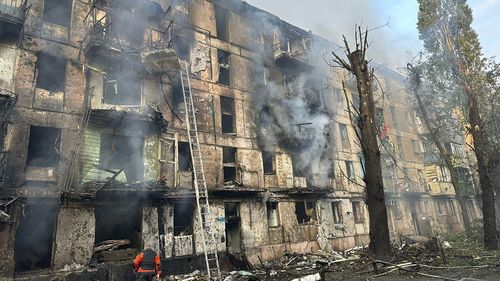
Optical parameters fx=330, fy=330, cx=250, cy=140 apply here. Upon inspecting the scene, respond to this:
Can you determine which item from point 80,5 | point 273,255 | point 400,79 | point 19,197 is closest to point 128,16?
point 80,5

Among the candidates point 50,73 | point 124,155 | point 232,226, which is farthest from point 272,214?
point 50,73

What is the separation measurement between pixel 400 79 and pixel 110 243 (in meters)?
31.2

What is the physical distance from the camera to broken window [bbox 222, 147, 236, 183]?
18000mm

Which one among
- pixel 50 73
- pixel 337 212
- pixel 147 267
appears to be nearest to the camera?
pixel 147 267

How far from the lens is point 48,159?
12688 millimetres

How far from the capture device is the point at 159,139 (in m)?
15.5

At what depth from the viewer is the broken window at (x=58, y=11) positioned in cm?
1402

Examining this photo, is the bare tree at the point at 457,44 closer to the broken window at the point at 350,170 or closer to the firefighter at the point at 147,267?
the broken window at the point at 350,170

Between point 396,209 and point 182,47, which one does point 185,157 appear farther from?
point 396,209

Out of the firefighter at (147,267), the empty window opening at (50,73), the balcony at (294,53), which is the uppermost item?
the balcony at (294,53)

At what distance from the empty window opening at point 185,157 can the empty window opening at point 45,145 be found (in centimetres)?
547

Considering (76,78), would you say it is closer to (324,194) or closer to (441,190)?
(324,194)

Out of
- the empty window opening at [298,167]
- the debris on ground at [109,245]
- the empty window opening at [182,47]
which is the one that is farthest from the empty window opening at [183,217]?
the empty window opening at [182,47]

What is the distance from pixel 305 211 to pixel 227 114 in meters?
7.80
